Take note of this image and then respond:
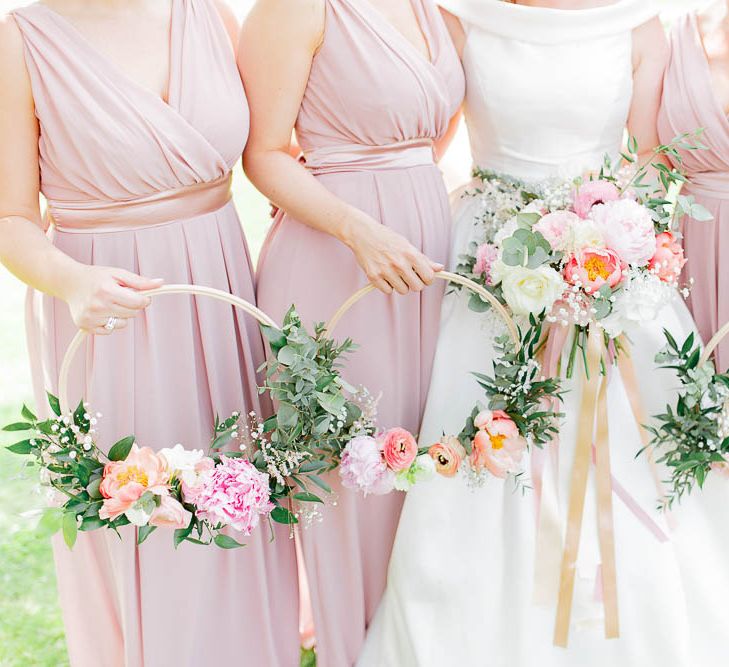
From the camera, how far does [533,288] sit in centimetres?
192

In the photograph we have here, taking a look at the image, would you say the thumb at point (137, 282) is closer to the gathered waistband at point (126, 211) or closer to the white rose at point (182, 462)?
the gathered waistband at point (126, 211)

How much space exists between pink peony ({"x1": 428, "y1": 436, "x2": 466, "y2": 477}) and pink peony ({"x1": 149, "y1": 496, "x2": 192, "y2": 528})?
56 cm

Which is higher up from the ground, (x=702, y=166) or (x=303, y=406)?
(x=702, y=166)

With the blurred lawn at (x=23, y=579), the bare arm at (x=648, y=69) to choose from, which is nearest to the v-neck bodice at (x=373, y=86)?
the bare arm at (x=648, y=69)

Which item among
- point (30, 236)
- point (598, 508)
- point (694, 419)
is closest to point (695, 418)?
point (694, 419)

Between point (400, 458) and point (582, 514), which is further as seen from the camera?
point (582, 514)

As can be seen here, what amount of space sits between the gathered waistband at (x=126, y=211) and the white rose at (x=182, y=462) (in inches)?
20.6

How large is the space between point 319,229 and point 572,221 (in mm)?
582

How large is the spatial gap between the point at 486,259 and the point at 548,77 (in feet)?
1.63

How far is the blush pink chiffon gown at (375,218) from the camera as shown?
6.89 feet

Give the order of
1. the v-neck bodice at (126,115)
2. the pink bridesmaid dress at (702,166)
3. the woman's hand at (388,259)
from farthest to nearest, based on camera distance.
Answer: the pink bridesmaid dress at (702,166) → the woman's hand at (388,259) → the v-neck bodice at (126,115)

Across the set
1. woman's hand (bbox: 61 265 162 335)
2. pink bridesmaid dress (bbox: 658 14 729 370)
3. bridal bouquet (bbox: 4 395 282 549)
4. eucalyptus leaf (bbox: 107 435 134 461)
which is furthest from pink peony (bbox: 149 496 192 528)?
pink bridesmaid dress (bbox: 658 14 729 370)

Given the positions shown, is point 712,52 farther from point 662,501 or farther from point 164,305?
point 164,305

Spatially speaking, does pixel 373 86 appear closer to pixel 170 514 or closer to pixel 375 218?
pixel 375 218
